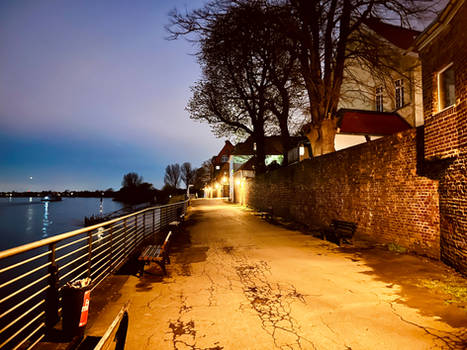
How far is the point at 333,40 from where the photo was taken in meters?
14.2

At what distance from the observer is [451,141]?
6199mm

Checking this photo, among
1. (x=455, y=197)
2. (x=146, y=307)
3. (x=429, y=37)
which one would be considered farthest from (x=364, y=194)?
(x=146, y=307)

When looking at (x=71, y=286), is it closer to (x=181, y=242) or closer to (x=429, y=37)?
(x=181, y=242)

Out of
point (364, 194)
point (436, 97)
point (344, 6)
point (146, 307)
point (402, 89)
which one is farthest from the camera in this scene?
point (402, 89)

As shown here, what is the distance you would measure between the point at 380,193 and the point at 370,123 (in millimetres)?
11653

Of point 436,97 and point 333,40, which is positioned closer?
point 436,97

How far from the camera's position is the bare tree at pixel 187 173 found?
98.0 meters

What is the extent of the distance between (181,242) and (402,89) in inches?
744

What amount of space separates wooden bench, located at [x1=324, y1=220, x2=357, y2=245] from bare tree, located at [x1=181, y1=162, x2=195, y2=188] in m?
89.0

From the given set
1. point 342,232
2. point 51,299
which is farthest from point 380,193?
point 51,299

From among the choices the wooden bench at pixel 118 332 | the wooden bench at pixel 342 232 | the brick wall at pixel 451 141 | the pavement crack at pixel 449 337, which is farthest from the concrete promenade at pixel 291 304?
the wooden bench at pixel 342 232

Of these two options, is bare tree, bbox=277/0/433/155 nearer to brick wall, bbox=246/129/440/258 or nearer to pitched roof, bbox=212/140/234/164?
brick wall, bbox=246/129/440/258

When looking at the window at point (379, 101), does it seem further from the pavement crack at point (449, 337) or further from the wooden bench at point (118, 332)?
the wooden bench at point (118, 332)

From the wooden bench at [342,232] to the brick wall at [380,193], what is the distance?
1.71 feet
